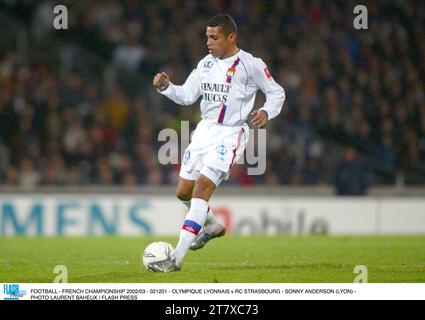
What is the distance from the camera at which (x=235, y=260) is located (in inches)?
359

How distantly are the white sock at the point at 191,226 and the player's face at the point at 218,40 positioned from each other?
134cm

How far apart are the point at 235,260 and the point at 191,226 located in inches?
59.8

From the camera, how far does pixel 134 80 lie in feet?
54.1

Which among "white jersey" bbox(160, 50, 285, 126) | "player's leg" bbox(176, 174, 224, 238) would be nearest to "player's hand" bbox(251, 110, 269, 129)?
"white jersey" bbox(160, 50, 285, 126)

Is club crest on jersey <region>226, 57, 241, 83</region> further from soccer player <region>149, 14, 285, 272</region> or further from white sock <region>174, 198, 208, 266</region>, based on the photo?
white sock <region>174, 198, 208, 266</region>

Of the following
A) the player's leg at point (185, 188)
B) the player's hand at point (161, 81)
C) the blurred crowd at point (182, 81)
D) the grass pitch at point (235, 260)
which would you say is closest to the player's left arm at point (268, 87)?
the player's hand at point (161, 81)

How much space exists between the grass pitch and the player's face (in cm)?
193

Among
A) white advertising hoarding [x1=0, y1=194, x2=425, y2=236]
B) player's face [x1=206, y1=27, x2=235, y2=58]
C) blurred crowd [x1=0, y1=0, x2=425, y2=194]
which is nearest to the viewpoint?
player's face [x1=206, y1=27, x2=235, y2=58]

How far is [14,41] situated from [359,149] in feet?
20.6

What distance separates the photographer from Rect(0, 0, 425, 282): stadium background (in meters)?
15.0

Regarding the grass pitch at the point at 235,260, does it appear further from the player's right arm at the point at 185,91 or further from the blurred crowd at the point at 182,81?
the blurred crowd at the point at 182,81

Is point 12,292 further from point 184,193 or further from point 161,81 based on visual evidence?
point 161,81

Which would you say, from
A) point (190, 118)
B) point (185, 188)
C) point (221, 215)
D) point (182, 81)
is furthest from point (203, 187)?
A: point (182, 81)
